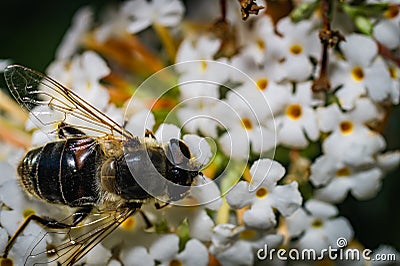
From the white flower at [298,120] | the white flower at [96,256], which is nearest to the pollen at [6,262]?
the white flower at [96,256]

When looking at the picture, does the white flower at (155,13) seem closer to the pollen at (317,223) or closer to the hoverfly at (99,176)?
the hoverfly at (99,176)

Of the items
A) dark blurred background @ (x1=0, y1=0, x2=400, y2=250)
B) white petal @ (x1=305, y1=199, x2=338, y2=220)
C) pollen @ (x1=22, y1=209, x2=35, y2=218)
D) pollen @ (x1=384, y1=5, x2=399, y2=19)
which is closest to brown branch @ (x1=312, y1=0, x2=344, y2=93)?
pollen @ (x1=384, y1=5, x2=399, y2=19)

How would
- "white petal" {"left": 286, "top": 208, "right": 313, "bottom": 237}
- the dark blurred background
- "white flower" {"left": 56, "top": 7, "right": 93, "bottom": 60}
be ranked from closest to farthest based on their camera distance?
1. "white petal" {"left": 286, "top": 208, "right": 313, "bottom": 237}
2. "white flower" {"left": 56, "top": 7, "right": 93, "bottom": 60}
3. the dark blurred background

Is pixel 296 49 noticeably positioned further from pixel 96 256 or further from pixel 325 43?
pixel 96 256

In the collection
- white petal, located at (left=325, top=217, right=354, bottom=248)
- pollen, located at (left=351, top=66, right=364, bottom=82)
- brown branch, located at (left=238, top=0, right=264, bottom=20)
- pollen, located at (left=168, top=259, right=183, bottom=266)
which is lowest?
white petal, located at (left=325, top=217, right=354, bottom=248)

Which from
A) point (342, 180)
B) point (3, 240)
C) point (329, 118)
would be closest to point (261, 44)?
point (329, 118)

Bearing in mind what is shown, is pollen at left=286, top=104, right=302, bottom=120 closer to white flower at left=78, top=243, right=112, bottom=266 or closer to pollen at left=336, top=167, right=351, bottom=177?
pollen at left=336, top=167, right=351, bottom=177

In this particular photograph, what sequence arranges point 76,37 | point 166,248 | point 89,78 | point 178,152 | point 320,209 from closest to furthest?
1. point 178,152
2. point 166,248
3. point 320,209
4. point 89,78
5. point 76,37
